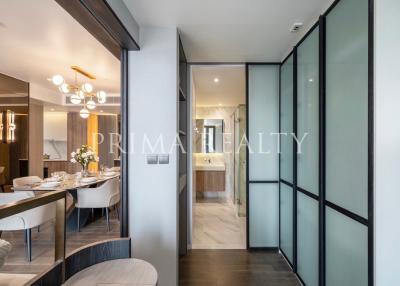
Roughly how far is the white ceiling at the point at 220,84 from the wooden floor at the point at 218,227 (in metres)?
2.48

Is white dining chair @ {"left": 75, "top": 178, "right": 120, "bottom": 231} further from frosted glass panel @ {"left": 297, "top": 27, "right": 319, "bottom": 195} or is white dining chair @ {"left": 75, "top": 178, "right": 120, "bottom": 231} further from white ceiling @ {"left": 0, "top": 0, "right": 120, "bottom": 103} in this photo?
frosted glass panel @ {"left": 297, "top": 27, "right": 319, "bottom": 195}

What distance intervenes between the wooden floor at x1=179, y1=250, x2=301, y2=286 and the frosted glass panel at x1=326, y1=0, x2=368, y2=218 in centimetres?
128

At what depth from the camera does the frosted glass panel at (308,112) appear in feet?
6.70

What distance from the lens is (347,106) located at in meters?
1.55

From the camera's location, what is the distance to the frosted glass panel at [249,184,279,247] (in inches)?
124

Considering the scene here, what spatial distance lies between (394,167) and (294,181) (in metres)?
1.34

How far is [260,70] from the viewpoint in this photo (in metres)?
3.17

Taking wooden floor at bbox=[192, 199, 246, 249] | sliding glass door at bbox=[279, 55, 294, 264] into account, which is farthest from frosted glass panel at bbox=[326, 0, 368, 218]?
wooden floor at bbox=[192, 199, 246, 249]

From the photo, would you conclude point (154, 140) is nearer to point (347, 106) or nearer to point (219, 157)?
point (347, 106)

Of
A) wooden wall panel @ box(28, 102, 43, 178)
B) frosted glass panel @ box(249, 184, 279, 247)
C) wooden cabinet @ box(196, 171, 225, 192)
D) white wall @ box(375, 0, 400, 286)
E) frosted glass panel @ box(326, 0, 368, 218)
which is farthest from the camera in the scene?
wooden cabinet @ box(196, 171, 225, 192)

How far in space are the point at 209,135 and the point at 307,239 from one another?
4219mm

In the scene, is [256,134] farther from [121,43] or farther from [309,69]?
[121,43]

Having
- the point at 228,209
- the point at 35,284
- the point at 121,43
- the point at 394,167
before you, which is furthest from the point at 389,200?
the point at 228,209

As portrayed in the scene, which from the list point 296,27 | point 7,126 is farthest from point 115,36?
point 7,126
